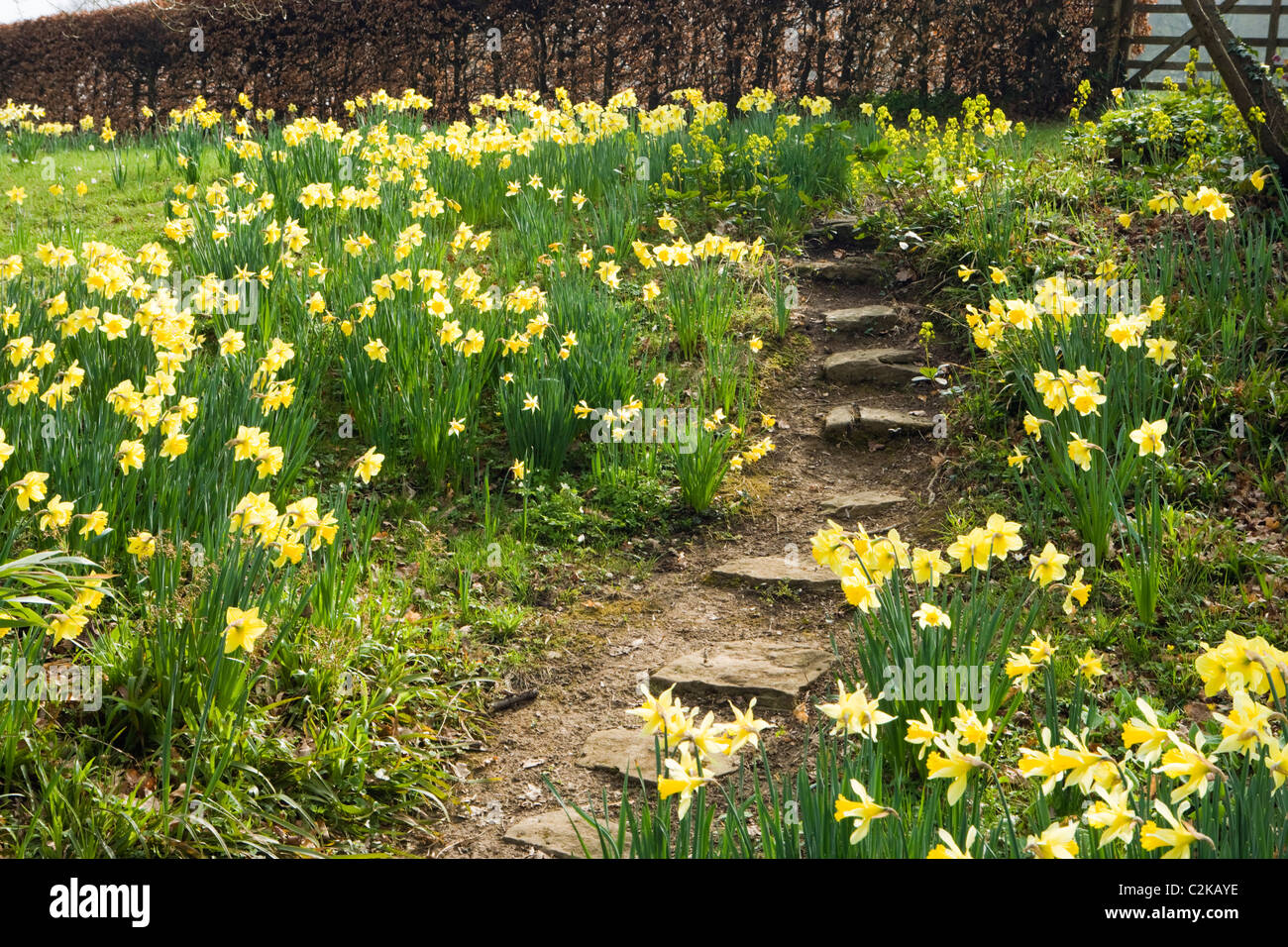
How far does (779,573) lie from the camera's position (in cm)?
370

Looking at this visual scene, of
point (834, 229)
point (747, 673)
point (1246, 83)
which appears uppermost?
point (1246, 83)

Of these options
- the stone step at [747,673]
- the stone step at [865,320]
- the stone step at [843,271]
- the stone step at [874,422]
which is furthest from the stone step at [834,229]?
the stone step at [747,673]

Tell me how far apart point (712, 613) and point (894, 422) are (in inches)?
62.6

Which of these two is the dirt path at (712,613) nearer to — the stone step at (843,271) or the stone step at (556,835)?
the stone step at (556,835)

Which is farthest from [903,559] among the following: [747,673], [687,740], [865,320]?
[865,320]

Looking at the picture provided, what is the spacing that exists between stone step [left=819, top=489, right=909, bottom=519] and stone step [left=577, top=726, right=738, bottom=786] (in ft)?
4.60

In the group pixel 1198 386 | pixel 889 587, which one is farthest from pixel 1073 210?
pixel 889 587

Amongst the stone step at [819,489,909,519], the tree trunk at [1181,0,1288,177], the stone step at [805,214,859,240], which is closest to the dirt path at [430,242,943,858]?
the stone step at [819,489,909,519]

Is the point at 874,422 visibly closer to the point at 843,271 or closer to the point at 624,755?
the point at 843,271

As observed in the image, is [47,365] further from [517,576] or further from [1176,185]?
[1176,185]

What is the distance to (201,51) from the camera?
36.4ft

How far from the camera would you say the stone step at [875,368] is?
4.98 meters

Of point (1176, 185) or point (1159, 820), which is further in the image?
point (1176, 185)
